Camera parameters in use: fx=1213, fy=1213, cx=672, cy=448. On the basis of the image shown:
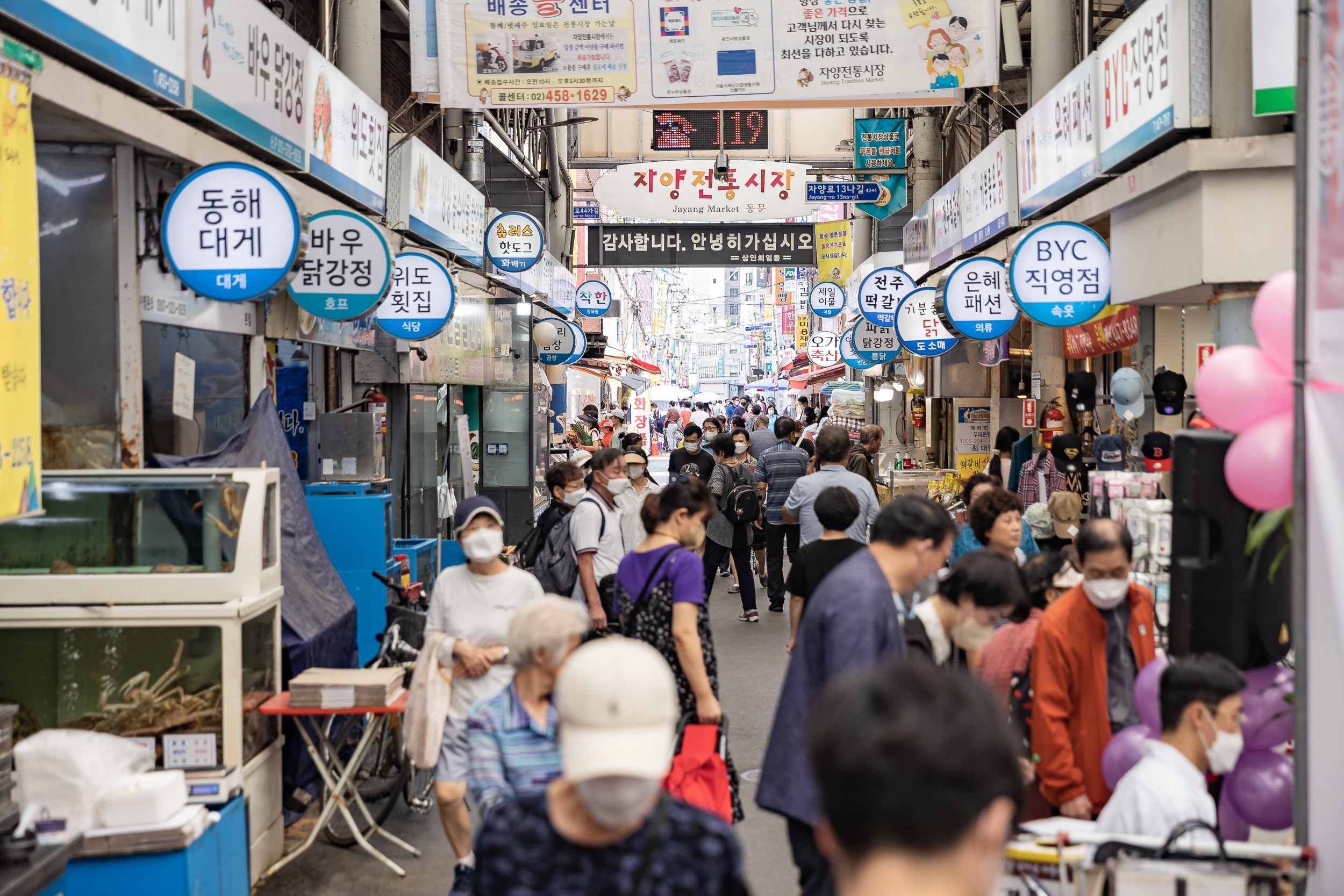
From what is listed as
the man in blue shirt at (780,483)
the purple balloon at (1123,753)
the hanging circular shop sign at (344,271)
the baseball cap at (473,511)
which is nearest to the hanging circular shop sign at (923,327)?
the man in blue shirt at (780,483)

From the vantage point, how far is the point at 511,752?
329 centimetres

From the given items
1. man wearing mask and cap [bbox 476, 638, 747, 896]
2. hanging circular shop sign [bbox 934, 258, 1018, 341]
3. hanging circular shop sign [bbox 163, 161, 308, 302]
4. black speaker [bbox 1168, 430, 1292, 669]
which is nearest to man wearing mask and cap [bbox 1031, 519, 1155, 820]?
black speaker [bbox 1168, 430, 1292, 669]

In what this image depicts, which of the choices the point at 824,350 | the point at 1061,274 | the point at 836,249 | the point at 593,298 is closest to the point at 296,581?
the point at 1061,274

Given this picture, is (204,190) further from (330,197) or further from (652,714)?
(652,714)

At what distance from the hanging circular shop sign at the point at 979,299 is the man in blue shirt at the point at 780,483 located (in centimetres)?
236

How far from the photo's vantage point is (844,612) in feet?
12.1

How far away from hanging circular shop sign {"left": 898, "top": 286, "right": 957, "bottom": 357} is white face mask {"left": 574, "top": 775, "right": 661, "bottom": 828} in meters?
11.5

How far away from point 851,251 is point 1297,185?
21.9 metres

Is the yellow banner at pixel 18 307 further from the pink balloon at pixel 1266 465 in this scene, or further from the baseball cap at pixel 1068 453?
the baseball cap at pixel 1068 453

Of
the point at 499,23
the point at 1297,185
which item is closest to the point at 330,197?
the point at 499,23

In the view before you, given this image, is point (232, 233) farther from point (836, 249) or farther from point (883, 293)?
point (836, 249)

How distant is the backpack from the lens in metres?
8.15

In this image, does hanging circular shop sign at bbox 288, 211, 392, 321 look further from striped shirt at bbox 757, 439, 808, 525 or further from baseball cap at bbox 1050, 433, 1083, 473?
striped shirt at bbox 757, 439, 808, 525

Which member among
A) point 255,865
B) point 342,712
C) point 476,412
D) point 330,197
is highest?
point 330,197
